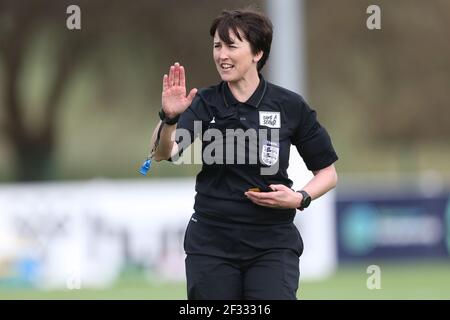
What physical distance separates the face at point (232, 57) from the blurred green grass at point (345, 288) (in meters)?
5.97

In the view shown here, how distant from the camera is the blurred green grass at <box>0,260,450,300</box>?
1290 cm

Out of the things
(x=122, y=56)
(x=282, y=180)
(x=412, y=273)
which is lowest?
(x=412, y=273)

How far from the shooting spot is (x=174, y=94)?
6.65m

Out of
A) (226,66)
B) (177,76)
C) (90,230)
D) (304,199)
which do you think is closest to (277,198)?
(304,199)

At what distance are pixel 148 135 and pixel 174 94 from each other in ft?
87.7

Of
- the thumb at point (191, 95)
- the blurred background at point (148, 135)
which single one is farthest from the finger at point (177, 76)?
the blurred background at point (148, 135)

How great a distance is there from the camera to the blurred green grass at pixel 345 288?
42.3 ft

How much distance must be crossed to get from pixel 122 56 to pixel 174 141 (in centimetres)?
2354

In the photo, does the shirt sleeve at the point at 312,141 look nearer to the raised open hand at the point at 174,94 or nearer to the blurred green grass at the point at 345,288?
the raised open hand at the point at 174,94

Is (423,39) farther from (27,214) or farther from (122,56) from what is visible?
(27,214)

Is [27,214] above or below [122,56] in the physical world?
below

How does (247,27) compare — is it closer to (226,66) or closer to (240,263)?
(226,66)

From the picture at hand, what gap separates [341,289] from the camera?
44.9ft

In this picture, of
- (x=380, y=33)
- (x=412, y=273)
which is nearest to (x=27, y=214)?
(x=412, y=273)
